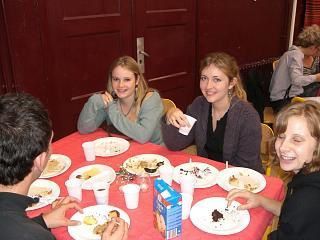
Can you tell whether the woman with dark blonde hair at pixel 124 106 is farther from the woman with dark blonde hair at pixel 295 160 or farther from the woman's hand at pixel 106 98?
the woman with dark blonde hair at pixel 295 160

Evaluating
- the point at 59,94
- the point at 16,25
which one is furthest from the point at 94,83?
the point at 16,25

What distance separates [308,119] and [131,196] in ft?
2.91

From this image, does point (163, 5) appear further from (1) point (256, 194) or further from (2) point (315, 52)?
(1) point (256, 194)

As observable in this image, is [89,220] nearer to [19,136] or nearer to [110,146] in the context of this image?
[19,136]

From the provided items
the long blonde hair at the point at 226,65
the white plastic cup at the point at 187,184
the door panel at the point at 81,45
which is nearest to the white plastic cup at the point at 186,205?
the white plastic cup at the point at 187,184

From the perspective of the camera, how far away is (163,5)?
12.9 ft

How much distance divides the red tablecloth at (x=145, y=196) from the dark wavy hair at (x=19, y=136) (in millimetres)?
412

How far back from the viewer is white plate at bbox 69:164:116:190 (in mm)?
1742

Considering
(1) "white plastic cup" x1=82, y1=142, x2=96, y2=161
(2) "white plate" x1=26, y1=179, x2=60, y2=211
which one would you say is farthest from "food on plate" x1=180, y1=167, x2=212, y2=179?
(2) "white plate" x1=26, y1=179, x2=60, y2=211

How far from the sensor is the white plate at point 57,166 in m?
1.85

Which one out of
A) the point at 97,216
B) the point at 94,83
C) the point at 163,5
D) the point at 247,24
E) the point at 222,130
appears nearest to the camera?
the point at 97,216

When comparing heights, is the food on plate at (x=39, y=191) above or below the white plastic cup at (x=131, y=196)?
below

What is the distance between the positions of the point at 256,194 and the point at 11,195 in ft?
3.48

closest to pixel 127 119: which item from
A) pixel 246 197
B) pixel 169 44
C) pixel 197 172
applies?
pixel 197 172
